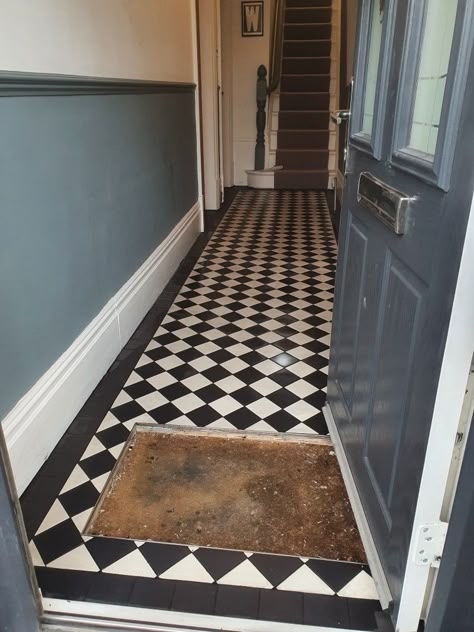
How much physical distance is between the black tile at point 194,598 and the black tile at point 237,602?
0.02m

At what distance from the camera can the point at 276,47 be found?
7.06 metres

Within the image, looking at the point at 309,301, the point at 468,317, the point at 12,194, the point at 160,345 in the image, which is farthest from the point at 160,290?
the point at 468,317

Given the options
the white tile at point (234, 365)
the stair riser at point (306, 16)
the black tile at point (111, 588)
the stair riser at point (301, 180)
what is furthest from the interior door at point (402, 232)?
the stair riser at point (306, 16)

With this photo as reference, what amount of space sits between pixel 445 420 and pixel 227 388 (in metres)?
1.42

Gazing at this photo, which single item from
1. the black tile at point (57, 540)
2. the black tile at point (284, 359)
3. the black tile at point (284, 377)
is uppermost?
the black tile at point (57, 540)

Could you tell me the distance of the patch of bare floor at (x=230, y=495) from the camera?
153 cm

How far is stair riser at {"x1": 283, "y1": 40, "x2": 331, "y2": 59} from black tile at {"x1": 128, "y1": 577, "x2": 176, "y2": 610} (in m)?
7.93

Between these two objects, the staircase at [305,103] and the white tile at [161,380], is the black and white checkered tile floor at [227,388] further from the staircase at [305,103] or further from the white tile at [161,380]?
the staircase at [305,103]

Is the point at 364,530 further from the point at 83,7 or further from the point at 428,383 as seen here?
the point at 83,7

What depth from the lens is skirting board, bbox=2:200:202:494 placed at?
5.45 ft

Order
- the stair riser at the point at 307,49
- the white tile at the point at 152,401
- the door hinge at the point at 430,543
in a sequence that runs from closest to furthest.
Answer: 1. the door hinge at the point at 430,543
2. the white tile at the point at 152,401
3. the stair riser at the point at 307,49

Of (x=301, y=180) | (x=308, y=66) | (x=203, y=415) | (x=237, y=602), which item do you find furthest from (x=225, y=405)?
(x=308, y=66)

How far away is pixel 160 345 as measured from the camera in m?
2.75

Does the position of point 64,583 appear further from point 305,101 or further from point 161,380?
point 305,101
